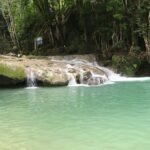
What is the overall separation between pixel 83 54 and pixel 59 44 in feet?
10.3

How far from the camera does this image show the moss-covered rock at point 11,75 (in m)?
19.2

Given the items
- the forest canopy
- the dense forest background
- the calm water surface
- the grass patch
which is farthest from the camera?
the forest canopy

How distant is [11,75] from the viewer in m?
19.2

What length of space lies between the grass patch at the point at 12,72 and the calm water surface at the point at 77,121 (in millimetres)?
3042

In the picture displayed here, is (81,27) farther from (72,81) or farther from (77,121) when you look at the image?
(77,121)

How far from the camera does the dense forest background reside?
982 inches

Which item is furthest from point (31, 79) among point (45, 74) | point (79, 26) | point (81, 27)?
point (79, 26)

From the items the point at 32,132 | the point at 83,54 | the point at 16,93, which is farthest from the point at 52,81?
the point at 32,132

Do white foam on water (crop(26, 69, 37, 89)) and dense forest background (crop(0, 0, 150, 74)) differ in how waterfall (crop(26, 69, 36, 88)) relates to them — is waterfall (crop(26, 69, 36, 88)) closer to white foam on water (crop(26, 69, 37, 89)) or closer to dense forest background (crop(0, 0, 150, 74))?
white foam on water (crop(26, 69, 37, 89))

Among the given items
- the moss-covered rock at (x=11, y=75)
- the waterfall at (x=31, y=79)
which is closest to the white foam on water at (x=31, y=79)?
the waterfall at (x=31, y=79)

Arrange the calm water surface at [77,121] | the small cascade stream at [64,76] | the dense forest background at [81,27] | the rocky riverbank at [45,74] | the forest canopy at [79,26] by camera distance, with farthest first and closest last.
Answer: the forest canopy at [79,26] < the dense forest background at [81,27] < the small cascade stream at [64,76] < the rocky riverbank at [45,74] < the calm water surface at [77,121]

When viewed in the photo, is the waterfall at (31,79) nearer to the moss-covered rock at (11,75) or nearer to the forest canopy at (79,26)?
the moss-covered rock at (11,75)

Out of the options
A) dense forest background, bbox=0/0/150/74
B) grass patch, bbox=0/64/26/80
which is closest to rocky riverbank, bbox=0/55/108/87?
grass patch, bbox=0/64/26/80

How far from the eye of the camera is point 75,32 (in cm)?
2986
